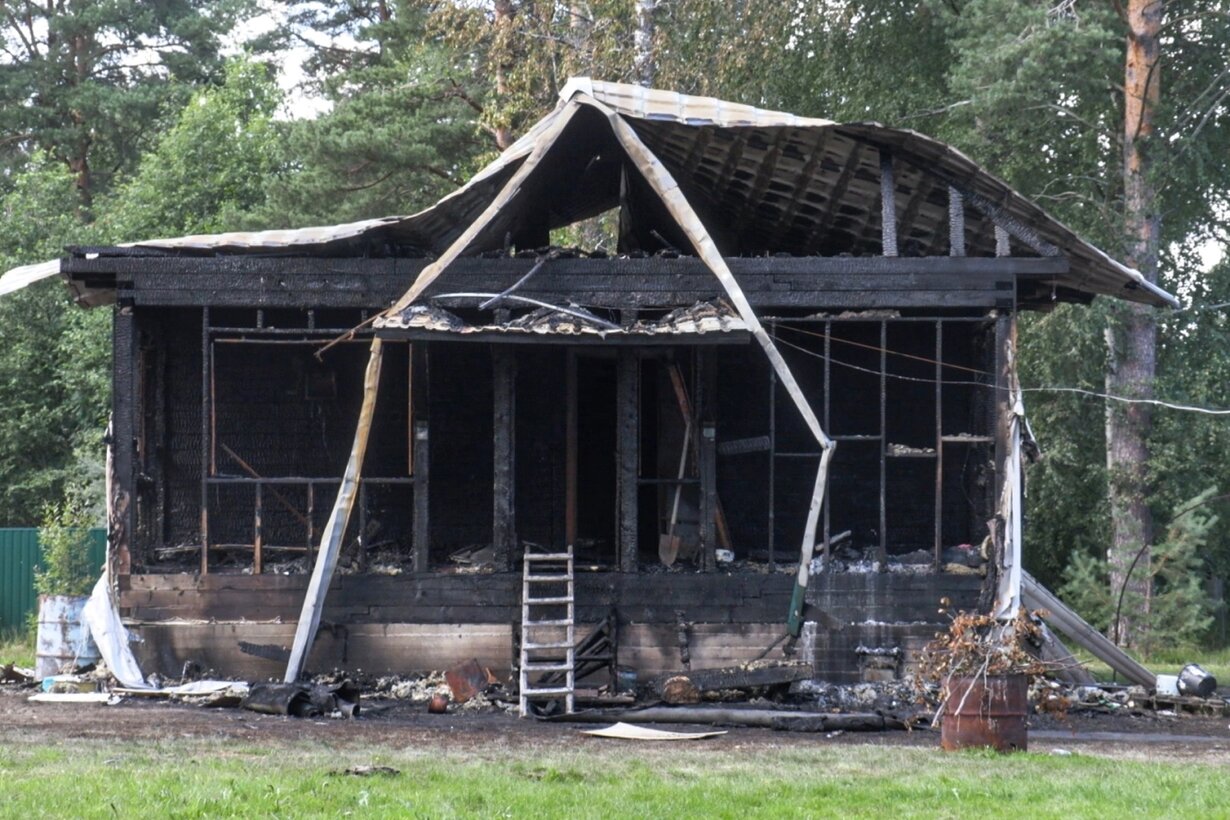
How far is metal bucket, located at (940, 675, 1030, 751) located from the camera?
11156 millimetres

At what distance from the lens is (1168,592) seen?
23.6 metres

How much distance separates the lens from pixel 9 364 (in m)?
31.1

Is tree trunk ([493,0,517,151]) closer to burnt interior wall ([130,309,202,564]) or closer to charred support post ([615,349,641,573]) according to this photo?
burnt interior wall ([130,309,202,564])

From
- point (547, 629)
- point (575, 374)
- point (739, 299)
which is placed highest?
point (739, 299)

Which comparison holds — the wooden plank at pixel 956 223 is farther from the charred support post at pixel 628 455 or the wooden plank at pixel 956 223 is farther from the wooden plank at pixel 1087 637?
the wooden plank at pixel 1087 637

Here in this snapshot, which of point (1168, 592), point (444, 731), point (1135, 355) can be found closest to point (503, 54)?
point (1135, 355)

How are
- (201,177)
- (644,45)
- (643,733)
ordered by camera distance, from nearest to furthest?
(643,733) < (644,45) < (201,177)

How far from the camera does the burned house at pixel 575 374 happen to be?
49.0 feet

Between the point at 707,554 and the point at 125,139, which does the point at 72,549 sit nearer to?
the point at 707,554

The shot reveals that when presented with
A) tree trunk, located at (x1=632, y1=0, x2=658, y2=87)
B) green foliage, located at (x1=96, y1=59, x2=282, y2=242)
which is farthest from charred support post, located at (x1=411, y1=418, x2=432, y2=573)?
green foliage, located at (x1=96, y1=59, x2=282, y2=242)

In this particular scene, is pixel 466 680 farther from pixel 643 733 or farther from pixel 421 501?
pixel 643 733

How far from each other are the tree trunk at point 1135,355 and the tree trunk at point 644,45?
282 inches

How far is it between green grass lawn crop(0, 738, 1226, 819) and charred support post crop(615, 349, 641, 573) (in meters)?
4.09

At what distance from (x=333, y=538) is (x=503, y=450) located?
6.02 ft
